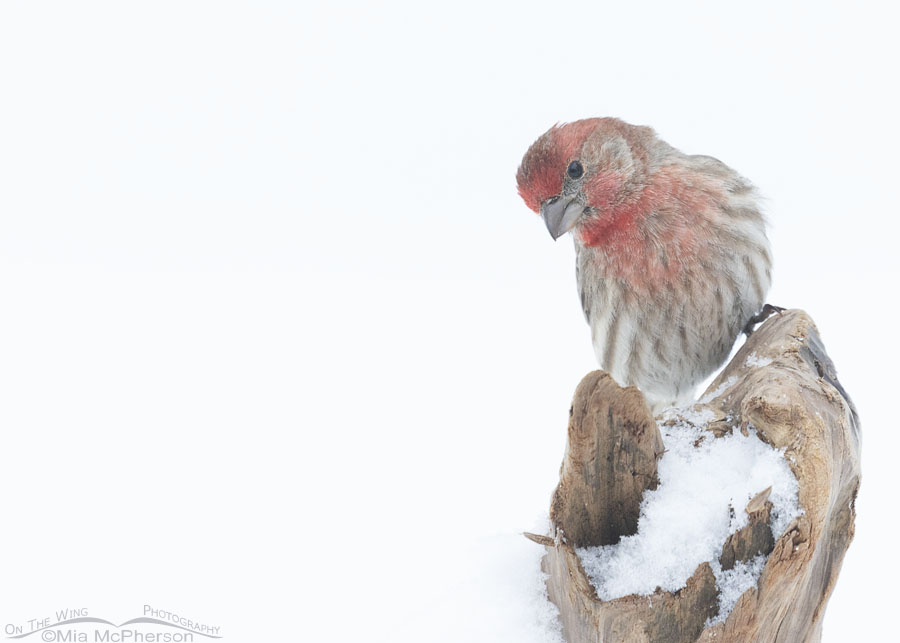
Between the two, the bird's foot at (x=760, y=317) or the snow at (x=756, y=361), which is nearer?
the snow at (x=756, y=361)

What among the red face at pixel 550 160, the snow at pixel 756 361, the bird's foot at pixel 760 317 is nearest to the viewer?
the snow at pixel 756 361

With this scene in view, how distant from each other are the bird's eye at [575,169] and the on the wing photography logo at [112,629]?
2.21 meters

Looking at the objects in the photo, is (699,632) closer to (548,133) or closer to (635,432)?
(635,432)

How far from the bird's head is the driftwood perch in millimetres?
1016

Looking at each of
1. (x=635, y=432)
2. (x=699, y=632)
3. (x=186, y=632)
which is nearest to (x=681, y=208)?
(x=635, y=432)

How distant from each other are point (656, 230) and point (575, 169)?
1.23ft

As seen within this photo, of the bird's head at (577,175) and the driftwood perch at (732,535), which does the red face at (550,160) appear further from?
the driftwood perch at (732,535)

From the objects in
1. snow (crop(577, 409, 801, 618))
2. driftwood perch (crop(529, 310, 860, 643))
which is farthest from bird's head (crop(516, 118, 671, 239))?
snow (crop(577, 409, 801, 618))

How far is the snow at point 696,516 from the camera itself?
1926 mm

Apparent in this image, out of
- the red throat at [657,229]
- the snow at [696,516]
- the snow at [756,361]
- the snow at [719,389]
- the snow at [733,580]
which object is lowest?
the snow at [733,580]

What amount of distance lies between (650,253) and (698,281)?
0.69ft

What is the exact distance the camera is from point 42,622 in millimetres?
3785

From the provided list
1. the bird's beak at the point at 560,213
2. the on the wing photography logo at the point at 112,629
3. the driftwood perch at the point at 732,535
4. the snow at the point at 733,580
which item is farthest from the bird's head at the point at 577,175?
the on the wing photography logo at the point at 112,629

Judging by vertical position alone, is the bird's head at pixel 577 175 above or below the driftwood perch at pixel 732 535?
above
